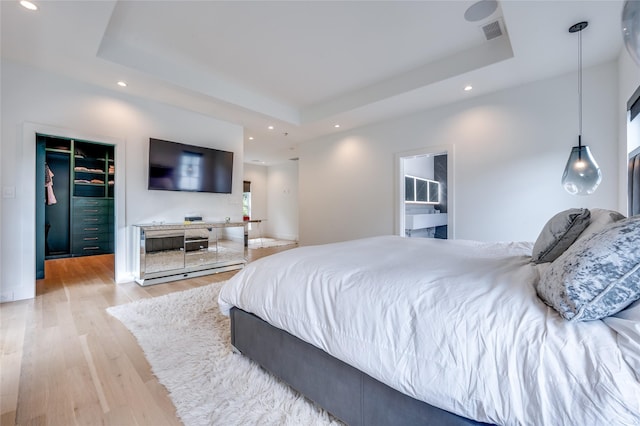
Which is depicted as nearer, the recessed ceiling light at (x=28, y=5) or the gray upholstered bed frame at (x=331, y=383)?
the gray upholstered bed frame at (x=331, y=383)

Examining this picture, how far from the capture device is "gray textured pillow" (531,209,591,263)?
53.6 inches

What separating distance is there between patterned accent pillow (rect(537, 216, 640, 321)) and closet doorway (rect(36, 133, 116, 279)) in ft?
A: 21.1

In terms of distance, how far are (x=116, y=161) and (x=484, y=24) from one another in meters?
4.79

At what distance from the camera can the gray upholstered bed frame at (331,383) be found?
101cm

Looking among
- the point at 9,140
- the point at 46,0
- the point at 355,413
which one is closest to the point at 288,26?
the point at 46,0

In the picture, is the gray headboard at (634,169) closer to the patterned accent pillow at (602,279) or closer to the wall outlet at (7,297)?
the patterned accent pillow at (602,279)

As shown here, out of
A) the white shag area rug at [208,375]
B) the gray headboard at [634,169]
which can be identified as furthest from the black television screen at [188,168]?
the gray headboard at [634,169]

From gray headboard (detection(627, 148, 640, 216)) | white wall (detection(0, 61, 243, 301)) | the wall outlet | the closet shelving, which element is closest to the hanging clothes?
the closet shelving

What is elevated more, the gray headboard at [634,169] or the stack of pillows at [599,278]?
the gray headboard at [634,169]

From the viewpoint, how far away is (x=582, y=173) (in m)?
2.21

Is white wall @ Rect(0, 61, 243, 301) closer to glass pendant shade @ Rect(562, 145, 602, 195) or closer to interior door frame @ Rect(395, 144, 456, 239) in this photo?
interior door frame @ Rect(395, 144, 456, 239)

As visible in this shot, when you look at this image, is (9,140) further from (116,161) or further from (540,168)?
(540,168)

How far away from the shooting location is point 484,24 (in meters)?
2.65

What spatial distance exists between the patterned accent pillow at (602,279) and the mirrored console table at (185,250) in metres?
4.14
